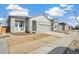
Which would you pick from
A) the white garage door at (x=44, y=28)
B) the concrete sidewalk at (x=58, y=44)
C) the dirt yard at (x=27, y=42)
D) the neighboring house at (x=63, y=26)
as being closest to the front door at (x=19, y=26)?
the dirt yard at (x=27, y=42)

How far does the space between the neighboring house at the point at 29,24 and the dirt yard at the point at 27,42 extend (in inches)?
4.0

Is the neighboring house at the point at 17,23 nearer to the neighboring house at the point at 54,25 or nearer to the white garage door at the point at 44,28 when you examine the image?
the white garage door at the point at 44,28

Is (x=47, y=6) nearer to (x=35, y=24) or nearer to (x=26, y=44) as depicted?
(x=35, y=24)

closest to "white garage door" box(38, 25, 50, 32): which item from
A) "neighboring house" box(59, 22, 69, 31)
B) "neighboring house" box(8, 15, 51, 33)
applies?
"neighboring house" box(8, 15, 51, 33)

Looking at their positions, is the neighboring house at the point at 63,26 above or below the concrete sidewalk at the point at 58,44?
above

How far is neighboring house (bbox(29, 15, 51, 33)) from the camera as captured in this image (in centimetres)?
370

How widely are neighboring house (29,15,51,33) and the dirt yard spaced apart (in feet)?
0.30

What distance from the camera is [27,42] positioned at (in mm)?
3672

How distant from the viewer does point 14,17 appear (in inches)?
146

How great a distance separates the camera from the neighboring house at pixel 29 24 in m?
3.69

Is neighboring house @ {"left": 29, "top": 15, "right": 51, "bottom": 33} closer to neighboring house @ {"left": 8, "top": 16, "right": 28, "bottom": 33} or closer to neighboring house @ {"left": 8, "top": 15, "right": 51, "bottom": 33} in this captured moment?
neighboring house @ {"left": 8, "top": 15, "right": 51, "bottom": 33}

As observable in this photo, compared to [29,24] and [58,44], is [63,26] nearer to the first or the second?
[58,44]
